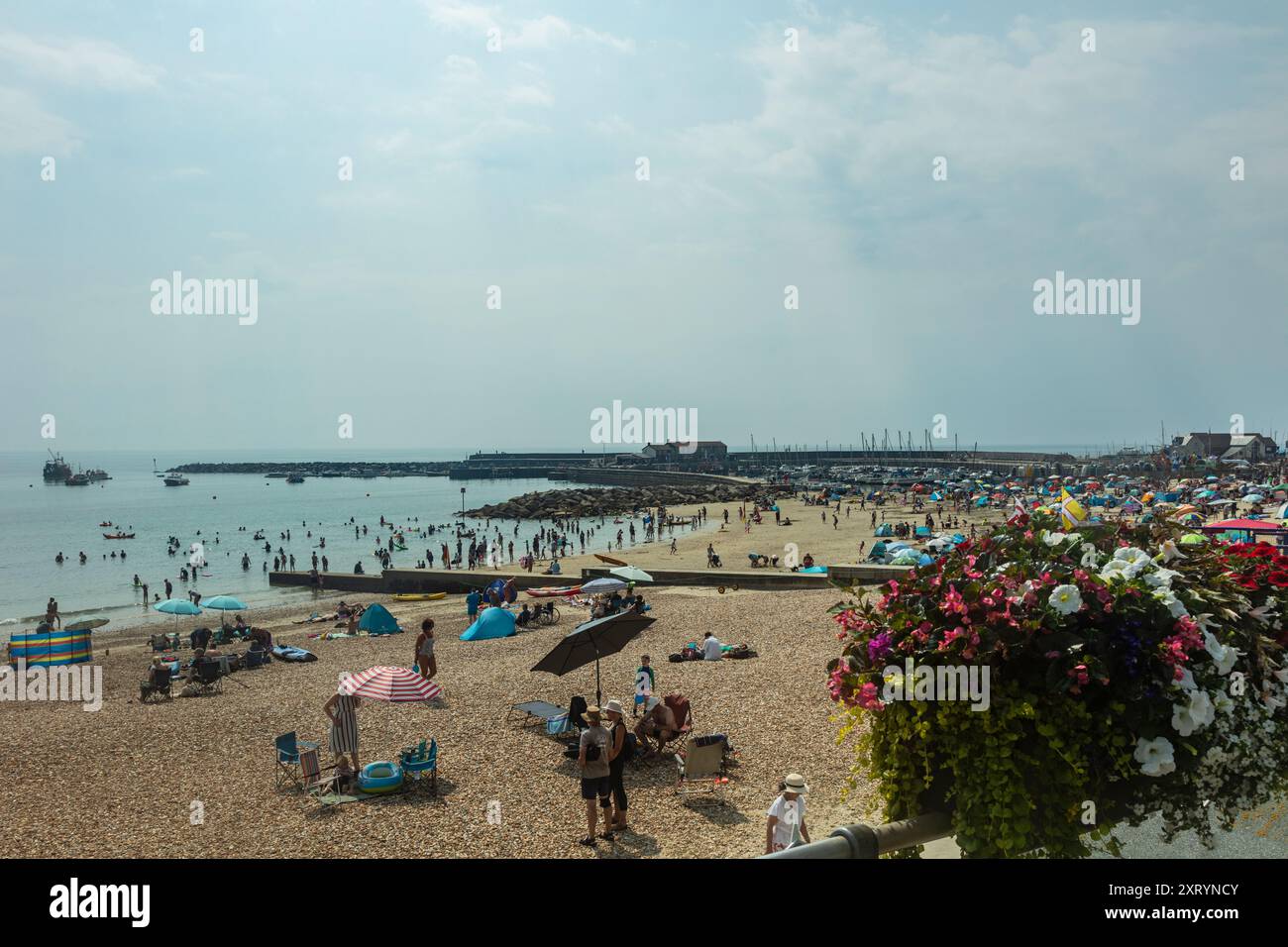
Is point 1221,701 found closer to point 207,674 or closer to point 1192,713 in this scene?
point 1192,713

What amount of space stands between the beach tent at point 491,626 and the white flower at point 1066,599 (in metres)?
15.9

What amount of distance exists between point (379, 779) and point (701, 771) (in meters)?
3.51

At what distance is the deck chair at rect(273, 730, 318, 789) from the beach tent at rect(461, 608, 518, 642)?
7.66 m

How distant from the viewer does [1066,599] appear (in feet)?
9.54

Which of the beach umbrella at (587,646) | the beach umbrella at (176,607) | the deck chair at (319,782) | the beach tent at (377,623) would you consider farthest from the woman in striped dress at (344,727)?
the beach umbrella at (176,607)

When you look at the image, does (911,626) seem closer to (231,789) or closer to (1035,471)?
(231,789)

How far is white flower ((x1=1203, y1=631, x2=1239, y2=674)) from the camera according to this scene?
287 centimetres

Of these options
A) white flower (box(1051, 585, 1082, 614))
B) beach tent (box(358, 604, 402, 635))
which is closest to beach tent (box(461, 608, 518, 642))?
beach tent (box(358, 604, 402, 635))

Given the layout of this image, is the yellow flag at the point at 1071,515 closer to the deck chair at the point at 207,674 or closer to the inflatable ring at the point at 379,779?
the inflatable ring at the point at 379,779

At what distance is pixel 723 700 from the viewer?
12.3 metres

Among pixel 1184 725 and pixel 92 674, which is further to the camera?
pixel 92 674
